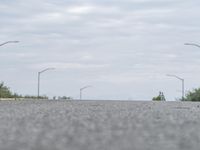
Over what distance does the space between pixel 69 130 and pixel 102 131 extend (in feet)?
2.99

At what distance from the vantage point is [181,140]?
12.4 metres

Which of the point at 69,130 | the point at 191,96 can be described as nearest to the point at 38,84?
the point at 191,96

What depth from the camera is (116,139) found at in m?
12.5

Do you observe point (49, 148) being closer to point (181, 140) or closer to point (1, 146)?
point (1, 146)

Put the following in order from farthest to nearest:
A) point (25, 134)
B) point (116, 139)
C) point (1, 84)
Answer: point (1, 84), point (25, 134), point (116, 139)

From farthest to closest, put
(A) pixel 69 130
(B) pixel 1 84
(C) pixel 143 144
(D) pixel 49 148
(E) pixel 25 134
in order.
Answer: (B) pixel 1 84 < (A) pixel 69 130 < (E) pixel 25 134 < (C) pixel 143 144 < (D) pixel 49 148

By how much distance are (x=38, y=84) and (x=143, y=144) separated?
3549 inches

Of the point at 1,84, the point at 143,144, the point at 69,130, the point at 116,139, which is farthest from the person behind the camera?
the point at 1,84

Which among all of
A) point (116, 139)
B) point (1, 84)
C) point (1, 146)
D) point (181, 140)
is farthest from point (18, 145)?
point (1, 84)

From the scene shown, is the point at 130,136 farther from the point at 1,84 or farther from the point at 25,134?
the point at 1,84

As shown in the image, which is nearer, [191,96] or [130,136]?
[130,136]

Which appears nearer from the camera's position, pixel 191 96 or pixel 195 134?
pixel 195 134

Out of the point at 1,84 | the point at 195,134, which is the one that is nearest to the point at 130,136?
the point at 195,134

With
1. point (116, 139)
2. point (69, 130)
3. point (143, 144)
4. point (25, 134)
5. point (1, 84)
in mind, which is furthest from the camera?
point (1, 84)
